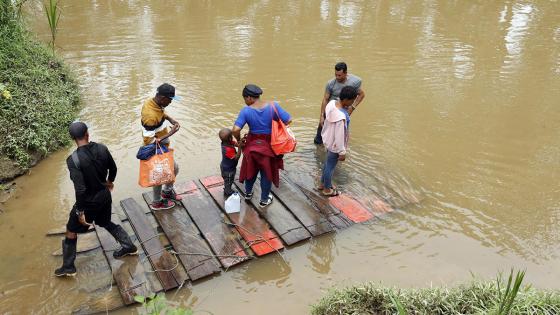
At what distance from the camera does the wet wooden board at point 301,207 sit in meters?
4.98

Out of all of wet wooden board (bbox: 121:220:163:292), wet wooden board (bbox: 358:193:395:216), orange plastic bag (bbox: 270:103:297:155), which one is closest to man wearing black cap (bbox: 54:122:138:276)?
wet wooden board (bbox: 121:220:163:292)

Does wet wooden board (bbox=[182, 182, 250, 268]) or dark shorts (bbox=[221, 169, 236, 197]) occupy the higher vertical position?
dark shorts (bbox=[221, 169, 236, 197])

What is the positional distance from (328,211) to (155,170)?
6.92ft

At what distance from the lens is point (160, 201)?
5.14m

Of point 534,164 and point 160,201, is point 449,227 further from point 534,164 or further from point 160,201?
point 160,201

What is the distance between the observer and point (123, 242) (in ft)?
14.2

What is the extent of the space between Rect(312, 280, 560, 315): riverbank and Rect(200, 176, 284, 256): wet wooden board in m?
0.96

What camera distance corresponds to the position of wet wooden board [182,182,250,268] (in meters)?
4.54

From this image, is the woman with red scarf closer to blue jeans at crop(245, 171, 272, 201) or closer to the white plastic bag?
blue jeans at crop(245, 171, 272, 201)

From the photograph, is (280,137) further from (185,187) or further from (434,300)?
(434,300)

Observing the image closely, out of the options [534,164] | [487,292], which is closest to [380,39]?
[534,164]

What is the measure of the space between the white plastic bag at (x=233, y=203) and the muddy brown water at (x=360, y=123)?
799 mm

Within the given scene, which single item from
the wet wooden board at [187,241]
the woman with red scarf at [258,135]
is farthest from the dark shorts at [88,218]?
the woman with red scarf at [258,135]

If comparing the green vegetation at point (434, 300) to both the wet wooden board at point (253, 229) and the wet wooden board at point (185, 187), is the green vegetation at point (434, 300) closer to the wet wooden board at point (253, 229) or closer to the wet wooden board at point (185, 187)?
the wet wooden board at point (253, 229)
